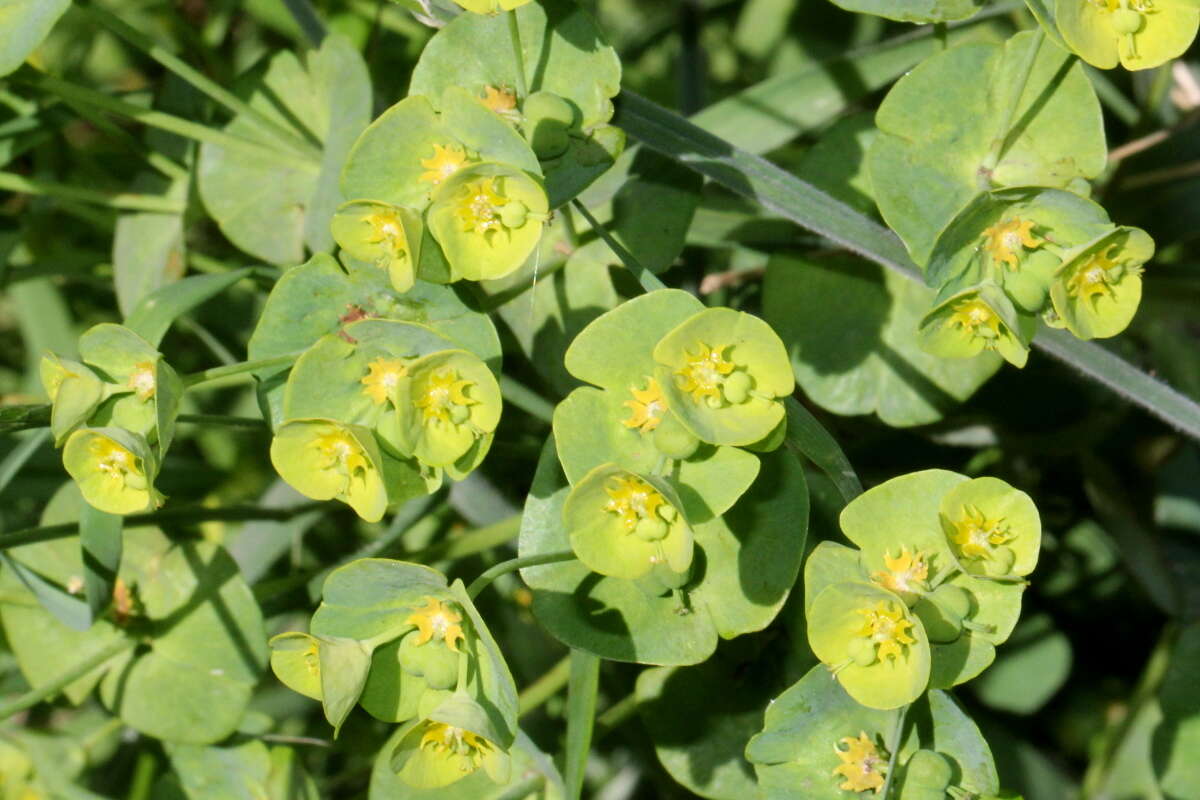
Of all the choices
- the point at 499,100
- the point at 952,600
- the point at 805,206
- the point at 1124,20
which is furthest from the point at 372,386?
the point at 1124,20

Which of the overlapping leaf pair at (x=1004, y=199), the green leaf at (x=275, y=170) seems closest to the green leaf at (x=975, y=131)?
the overlapping leaf pair at (x=1004, y=199)

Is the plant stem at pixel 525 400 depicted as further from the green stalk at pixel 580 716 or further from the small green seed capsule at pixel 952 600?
the small green seed capsule at pixel 952 600

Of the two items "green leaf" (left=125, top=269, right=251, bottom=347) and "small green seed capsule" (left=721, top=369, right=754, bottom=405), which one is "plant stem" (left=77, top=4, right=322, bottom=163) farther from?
"small green seed capsule" (left=721, top=369, right=754, bottom=405)

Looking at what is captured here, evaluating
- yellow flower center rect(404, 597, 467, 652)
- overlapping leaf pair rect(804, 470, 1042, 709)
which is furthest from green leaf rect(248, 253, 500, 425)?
overlapping leaf pair rect(804, 470, 1042, 709)

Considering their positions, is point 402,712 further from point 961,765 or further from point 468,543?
point 961,765

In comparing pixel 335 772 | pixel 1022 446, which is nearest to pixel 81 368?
pixel 335 772
